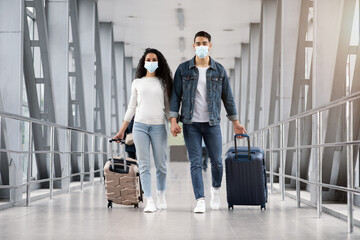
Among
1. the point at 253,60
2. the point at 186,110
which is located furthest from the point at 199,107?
the point at 253,60

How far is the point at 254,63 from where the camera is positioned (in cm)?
1698

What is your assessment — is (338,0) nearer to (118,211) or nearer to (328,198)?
(328,198)

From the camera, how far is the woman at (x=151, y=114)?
5348 mm

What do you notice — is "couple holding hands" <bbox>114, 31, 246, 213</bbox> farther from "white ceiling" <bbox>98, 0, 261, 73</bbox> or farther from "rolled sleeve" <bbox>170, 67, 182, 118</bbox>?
"white ceiling" <bbox>98, 0, 261, 73</bbox>

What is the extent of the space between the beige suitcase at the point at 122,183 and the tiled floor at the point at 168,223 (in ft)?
0.36

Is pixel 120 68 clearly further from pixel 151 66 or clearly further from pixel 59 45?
pixel 151 66

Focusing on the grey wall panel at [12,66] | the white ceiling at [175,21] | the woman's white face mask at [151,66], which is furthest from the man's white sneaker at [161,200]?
the white ceiling at [175,21]

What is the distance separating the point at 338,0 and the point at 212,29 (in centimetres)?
1123

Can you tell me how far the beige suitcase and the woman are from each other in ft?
0.98

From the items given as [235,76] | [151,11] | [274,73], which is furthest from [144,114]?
[235,76]

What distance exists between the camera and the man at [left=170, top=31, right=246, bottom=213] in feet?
17.2

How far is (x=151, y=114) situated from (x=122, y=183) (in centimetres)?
82

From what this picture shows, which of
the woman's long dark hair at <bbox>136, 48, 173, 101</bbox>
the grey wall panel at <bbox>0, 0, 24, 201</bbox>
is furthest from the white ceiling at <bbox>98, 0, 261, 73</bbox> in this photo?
the woman's long dark hair at <bbox>136, 48, 173, 101</bbox>

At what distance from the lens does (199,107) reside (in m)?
5.28
